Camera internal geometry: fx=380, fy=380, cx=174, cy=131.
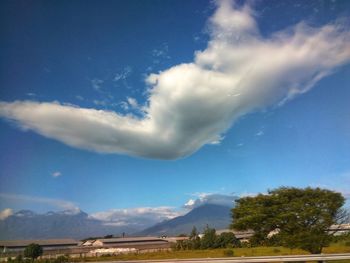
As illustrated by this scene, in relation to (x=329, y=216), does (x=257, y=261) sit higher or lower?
lower

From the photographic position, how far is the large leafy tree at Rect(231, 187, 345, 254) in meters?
25.3

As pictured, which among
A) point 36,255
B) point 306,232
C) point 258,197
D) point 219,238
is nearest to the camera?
point 306,232

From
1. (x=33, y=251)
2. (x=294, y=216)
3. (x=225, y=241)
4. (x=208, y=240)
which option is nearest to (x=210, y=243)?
(x=208, y=240)

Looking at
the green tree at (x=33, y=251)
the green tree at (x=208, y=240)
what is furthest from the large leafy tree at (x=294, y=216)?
the green tree at (x=208, y=240)

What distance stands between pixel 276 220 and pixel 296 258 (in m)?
7.03

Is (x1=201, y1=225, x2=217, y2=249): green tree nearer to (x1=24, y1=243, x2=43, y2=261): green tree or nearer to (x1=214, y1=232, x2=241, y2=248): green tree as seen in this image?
(x1=214, y1=232, x2=241, y2=248): green tree

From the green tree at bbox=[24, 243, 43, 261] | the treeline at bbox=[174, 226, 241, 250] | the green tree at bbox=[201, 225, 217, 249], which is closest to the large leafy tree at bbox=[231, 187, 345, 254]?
the green tree at bbox=[24, 243, 43, 261]

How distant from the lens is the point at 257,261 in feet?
60.1

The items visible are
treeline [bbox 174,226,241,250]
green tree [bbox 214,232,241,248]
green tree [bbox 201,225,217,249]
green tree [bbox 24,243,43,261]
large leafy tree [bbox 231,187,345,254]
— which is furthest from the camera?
green tree [bbox 214,232,241,248]

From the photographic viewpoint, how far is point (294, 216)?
2534cm

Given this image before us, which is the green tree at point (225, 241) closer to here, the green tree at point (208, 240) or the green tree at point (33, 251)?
the green tree at point (208, 240)

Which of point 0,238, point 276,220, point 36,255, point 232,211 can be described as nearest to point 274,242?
point 276,220

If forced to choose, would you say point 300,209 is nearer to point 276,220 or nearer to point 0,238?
point 276,220

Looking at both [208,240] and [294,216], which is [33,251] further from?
[208,240]
